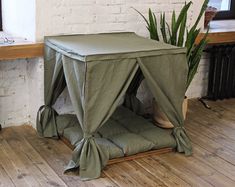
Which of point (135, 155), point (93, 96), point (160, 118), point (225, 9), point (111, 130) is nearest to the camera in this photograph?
point (93, 96)

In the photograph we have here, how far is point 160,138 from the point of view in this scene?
3531 millimetres

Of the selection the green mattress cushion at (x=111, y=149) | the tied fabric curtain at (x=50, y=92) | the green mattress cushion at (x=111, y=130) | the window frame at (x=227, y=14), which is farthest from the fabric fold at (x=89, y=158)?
the window frame at (x=227, y=14)

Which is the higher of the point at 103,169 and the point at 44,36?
the point at 44,36

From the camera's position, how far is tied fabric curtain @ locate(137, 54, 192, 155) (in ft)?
10.5

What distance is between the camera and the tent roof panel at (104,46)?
119 inches

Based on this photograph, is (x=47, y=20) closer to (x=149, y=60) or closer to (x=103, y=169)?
(x=149, y=60)

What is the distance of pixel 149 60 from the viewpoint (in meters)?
3.19

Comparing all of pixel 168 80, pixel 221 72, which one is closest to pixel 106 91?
pixel 168 80

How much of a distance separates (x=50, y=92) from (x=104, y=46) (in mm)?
654

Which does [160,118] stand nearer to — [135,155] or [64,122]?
[135,155]

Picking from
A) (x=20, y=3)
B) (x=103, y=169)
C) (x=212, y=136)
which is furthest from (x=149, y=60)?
(x=20, y=3)

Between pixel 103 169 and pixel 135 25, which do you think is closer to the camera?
pixel 103 169

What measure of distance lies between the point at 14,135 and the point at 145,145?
112cm

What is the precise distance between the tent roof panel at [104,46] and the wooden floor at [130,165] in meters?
0.79
